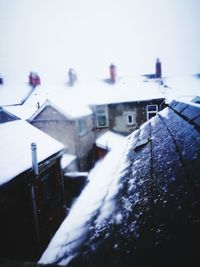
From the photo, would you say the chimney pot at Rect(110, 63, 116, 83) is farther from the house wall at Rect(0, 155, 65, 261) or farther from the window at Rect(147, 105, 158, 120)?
the house wall at Rect(0, 155, 65, 261)

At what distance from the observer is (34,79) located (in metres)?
21.8

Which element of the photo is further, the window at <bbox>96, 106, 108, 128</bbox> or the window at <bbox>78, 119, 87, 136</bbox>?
the window at <bbox>96, 106, 108, 128</bbox>

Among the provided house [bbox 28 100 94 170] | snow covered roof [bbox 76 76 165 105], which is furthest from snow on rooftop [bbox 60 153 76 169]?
snow covered roof [bbox 76 76 165 105]

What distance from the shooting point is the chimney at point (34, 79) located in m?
21.7

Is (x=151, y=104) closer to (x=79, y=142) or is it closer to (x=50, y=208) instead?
(x=79, y=142)

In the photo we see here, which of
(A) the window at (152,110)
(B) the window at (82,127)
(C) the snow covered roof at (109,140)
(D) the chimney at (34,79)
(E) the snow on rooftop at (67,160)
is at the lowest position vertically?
(E) the snow on rooftop at (67,160)

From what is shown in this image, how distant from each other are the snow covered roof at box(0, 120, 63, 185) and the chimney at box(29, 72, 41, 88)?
14.8 meters

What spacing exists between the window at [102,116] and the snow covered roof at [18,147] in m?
11.1

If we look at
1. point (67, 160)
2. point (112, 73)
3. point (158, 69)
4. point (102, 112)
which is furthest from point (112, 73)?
point (67, 160)

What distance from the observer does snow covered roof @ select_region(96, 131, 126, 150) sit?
54.8 ft

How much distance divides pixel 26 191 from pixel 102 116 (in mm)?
14154

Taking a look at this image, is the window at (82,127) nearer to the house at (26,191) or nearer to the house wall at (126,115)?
the house wall at (126,115)

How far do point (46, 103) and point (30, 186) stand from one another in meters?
10.1

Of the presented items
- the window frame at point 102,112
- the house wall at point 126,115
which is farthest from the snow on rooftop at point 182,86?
the window frame at point 102,112
